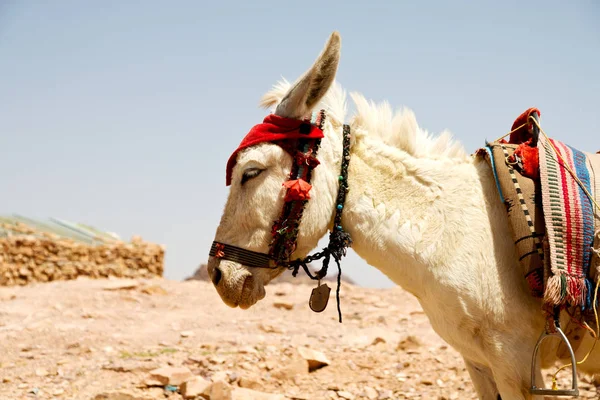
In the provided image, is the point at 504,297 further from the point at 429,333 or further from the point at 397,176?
the point at 429,333

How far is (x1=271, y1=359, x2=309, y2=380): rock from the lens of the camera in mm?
5426

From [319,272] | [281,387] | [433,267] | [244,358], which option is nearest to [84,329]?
[244,358]

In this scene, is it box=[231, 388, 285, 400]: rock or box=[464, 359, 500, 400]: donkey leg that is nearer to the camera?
box=[464, 359, 500, 400]: donkey leg

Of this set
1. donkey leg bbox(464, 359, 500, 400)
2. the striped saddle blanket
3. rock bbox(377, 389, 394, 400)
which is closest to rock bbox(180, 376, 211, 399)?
rock bbox(377, 389, 394, 400)

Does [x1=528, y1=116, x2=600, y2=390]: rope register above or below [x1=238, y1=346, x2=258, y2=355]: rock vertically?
above

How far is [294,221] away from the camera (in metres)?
2.68

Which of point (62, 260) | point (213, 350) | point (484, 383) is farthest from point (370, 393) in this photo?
point (62, 260)

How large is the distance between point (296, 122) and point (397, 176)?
56 cm

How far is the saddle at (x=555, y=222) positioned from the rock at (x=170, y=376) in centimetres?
352

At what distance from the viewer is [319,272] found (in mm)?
2875

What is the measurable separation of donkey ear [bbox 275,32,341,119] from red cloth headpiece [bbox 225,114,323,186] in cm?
5

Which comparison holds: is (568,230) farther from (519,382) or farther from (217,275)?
(217,275)

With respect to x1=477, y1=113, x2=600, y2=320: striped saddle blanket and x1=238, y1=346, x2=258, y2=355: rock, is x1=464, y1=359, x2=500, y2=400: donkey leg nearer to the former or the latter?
x1=477, y1=113, x2=600, y2=320: striped saddle blanket

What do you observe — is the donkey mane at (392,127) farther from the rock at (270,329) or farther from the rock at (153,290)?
the rock at (153,290)
